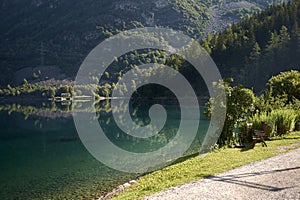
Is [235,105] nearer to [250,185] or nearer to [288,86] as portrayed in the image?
[250,185]

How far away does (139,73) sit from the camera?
177 meters

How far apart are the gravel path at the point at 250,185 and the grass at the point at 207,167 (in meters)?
0.79

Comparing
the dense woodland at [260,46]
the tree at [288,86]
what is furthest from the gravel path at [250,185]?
the dense woodland at [260,46]

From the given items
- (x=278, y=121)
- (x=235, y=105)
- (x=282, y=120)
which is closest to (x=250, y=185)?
(x=235, y=105)

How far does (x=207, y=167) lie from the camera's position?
14938 mm

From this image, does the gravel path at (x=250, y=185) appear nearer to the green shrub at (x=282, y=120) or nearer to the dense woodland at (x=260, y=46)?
the green shrub at (x=282, y=120)

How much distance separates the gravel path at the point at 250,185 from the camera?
10.0m

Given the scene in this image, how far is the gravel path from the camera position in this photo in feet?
32.9

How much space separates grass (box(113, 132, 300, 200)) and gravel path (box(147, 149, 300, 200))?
0.79 metres

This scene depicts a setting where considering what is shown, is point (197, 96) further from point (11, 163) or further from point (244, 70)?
point (11, 163)

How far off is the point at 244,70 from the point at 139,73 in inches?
3060

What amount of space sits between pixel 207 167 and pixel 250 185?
13.4 ft

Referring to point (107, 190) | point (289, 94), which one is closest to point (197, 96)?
point (289, 94)

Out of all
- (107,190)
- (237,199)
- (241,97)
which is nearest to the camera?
(237,199)
